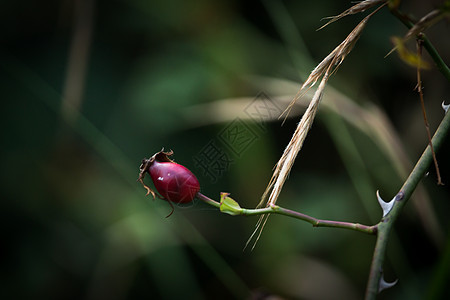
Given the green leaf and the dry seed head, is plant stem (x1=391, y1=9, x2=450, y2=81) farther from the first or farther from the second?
the green leaf

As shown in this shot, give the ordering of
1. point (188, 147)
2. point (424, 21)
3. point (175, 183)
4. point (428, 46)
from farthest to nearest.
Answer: point (188, 147) → point (175, 183) → point (428, 46) → point (424, 21)

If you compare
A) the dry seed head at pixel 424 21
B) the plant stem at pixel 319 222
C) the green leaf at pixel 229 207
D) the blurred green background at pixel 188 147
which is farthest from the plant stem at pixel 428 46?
the blurred green background at pixel 188 147

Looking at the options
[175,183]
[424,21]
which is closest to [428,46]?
[424,21]

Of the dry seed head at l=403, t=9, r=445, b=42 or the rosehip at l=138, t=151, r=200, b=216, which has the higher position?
the dry seed head at l=403, t=9, r=445, b=42

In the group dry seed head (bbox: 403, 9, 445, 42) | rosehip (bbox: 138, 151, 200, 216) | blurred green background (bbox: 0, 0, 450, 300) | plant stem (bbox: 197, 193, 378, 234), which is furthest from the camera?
blurred green background (bbox: 0, 0, 450, 300)

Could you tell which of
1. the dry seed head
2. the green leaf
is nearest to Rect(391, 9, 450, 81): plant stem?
the dry seed head

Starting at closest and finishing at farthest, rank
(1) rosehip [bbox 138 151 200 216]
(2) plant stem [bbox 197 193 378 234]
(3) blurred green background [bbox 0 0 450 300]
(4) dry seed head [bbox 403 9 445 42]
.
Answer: (4) dry seed head [bbox 403 9 445 42]
(2) plant stem [bbox 197 193 378 234]
(1) rosehip [bbox 138 151 200 216]
(3) blurred green background [bbox 0 0 450 300]

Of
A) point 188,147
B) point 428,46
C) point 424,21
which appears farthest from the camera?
point 188,147

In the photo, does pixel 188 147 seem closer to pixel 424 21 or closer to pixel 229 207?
pixel 229 207

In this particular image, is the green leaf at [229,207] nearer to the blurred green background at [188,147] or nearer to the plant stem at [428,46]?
the plant stem at [428,46]

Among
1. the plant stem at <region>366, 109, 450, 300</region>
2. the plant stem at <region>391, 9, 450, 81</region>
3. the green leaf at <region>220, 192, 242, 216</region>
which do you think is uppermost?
the plant stem at <region>391, 9, 450, 81</region>
